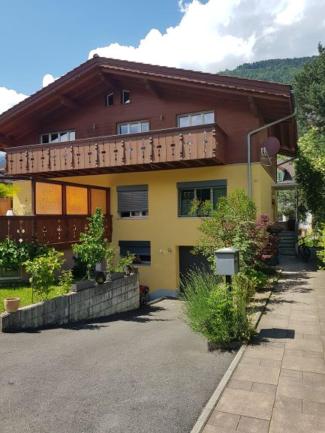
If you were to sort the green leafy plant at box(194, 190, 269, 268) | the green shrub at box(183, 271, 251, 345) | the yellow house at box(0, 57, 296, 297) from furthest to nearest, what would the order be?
the yellow house at box(0, 57, 296, 297)
the green leafy plant at box(194, 190, 269, 268)
the green shrub at box(183, 271, 251, 345)

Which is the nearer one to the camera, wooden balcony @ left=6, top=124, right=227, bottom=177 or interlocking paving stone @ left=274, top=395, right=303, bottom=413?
interlocking paving stone @ left=274, top=395, right=303, bottom=413

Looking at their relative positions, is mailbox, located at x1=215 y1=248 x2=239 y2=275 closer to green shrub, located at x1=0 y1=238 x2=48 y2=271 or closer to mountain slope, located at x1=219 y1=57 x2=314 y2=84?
green shrub, located at x1=0 y1=238 x2=48 y2=271

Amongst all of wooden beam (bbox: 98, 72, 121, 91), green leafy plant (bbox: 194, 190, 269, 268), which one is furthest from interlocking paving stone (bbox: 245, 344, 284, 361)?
wooden beam (bbox: 98, 72, 121, 91)

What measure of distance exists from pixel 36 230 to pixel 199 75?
9435 mm

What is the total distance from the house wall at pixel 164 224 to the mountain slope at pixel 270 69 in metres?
92.6

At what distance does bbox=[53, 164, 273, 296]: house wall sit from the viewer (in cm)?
1769

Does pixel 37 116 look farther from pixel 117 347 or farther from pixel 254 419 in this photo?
pixel 254 419

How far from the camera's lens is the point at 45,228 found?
14938 mm

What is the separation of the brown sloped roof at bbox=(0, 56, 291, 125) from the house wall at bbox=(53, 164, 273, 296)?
11.2 feet

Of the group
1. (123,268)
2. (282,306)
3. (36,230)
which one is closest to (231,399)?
(282,306)

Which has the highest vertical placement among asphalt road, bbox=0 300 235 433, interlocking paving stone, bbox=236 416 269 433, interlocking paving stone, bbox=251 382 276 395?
interlocking paving stone, bbox=251 382 276 395

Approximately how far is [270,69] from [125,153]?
4372 inches

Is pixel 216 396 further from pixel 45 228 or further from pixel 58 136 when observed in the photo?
pixel 58 136

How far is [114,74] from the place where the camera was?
18.5 metres
